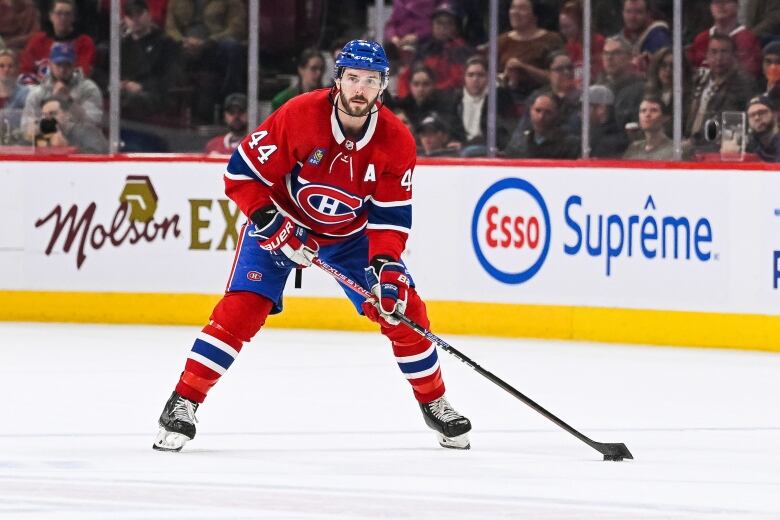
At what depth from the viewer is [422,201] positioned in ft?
27.5

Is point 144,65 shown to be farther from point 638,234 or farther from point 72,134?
point 638,234

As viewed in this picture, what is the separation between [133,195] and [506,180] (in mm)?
1885

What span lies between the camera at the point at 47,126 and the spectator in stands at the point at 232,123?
0.80 m

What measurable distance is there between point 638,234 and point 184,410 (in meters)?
3.44

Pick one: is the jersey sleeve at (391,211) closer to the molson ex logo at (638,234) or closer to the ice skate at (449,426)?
the ice skate at (449,426)

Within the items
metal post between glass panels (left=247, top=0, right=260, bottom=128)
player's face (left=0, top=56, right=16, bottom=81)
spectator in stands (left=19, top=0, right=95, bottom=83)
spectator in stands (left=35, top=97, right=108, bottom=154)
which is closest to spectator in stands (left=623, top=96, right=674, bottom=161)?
metal post between glass panels (left=247, top=0, right=260, bottom=128)

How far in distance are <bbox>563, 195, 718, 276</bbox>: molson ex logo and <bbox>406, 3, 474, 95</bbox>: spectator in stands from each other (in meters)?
1.02

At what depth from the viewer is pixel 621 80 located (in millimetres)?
8266

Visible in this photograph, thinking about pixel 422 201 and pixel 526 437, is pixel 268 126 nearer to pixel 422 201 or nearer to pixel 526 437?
pixel 526 437

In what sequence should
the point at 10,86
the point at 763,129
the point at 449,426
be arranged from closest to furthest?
the point at 449,426
the point at 763,129
the point at 10,86

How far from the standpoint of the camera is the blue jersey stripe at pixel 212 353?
4.99m

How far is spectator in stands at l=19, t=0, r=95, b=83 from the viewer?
8.94m

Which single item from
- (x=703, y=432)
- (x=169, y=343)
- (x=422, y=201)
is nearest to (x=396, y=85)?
(x=422, y=201)

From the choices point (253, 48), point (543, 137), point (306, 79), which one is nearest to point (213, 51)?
point (253, 48)
